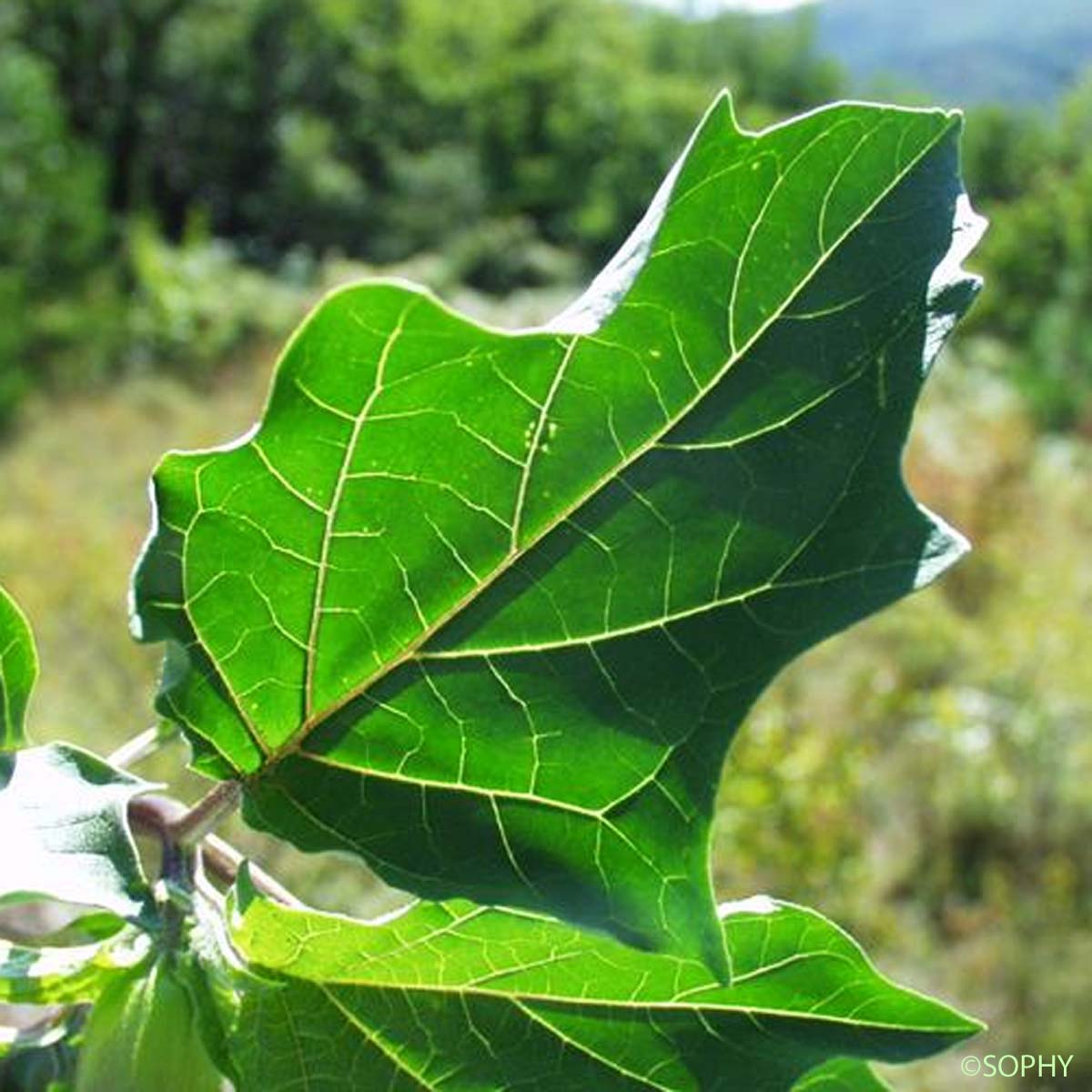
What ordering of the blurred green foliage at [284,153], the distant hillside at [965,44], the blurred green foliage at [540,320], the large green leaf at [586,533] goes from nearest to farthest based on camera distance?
the large green leaf at [586,533] < the blurred green foliage at [540,320] < the blurred green foliage at [284,153] < the distant hillside at [965,44]

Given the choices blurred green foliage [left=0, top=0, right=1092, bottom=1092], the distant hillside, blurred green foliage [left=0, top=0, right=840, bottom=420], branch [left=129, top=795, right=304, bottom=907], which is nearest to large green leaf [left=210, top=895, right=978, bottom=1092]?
Answer: branch [left=129, top=795, right=304, bottom=907]

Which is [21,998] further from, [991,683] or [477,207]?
[477,207]

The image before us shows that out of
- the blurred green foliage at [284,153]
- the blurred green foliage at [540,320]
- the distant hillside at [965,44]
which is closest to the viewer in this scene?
the blurred green foliage at [540,320]

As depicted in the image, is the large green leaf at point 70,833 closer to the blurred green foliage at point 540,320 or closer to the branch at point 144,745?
the branch at point 144,745

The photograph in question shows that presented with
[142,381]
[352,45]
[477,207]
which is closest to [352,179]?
[477,207]

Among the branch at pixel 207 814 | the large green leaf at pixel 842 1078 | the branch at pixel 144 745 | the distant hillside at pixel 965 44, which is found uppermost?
the distant hillside at pixel 965 44

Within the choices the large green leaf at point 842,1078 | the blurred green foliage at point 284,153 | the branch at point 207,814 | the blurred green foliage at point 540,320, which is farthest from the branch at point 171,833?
the blurred green foliage at point 284,153
